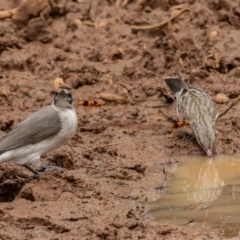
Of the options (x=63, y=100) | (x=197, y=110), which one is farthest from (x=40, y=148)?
(x=197, y=110)

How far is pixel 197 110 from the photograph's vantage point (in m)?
11.6

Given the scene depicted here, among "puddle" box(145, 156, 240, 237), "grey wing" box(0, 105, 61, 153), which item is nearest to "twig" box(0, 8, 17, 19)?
"puddle" box(145, 156, 240, 237)

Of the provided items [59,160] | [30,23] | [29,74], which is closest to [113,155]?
[59,160]

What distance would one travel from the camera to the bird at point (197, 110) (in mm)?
10992

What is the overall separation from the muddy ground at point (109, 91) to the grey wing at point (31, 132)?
36 centimetres

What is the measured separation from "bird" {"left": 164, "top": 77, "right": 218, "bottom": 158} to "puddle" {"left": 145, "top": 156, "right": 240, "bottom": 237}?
0.78ft

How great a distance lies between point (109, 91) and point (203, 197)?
3.53m

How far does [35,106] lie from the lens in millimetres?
12391

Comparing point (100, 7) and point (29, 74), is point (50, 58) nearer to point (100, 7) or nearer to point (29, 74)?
point (29, 74)

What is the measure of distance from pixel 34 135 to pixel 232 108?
10.1 feet

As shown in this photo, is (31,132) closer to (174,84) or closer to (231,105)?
(231,105)

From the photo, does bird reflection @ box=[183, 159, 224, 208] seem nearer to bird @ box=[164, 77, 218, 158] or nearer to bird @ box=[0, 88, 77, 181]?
bird @ box=[164, 77, 218, 158]

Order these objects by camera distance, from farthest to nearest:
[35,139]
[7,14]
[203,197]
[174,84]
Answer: [7,14]
[174,84]
[35,139]
[203,197]

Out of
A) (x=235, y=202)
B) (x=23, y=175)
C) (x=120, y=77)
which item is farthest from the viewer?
(x=120, y=77)
